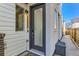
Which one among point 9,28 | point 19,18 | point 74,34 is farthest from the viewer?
point 19,18

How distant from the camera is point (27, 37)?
4020 millimetres

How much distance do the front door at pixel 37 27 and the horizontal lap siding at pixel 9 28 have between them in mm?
398

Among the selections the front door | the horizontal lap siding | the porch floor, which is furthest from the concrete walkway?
the horizontal lap siding

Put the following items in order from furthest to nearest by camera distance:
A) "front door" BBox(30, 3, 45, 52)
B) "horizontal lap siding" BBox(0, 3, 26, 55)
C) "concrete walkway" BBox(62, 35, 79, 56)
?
"front door" BBox(30, 3, 45, 52), "horizontal lap siding" BBox(0, 3, 26, 55), "concrete walkway" BBox(62, 35, 79, 56)

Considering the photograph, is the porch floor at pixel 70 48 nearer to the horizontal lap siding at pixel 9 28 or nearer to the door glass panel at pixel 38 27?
the door glass panel at pixel 38 27

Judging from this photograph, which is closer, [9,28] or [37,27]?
[9,28]

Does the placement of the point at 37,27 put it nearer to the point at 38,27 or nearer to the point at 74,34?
the point at 38,27

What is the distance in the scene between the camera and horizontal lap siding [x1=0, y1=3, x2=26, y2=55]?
2955 mm

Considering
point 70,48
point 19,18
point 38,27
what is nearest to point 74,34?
point 70,48

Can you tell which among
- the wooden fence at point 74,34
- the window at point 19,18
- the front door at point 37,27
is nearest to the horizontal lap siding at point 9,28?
the window at point 19,18

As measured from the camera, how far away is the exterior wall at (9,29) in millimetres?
2955

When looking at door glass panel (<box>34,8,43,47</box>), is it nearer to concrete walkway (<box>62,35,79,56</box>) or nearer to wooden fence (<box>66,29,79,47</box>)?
concrete walkway (<box>62,35,79,56</box>)

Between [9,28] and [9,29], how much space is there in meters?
0.02

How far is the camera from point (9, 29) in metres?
3.19
